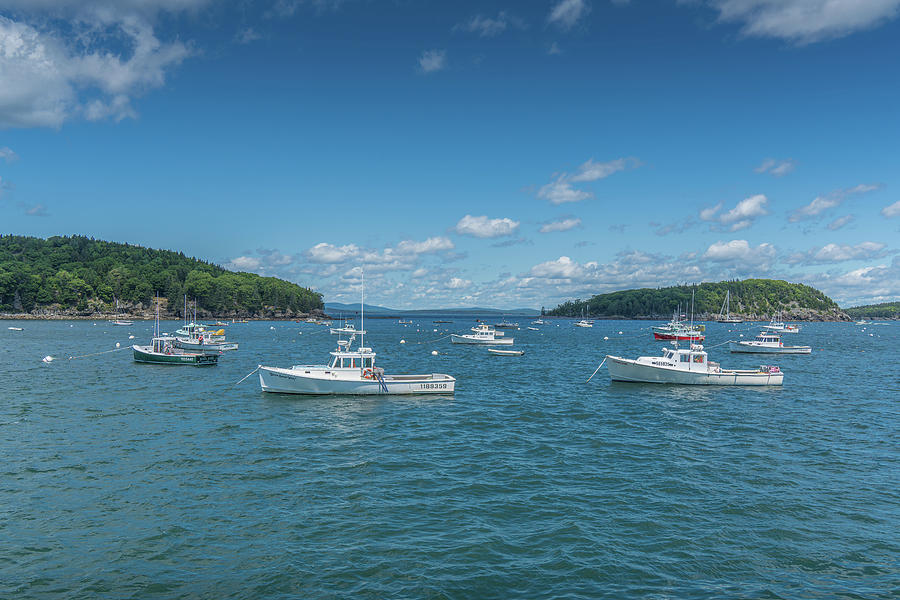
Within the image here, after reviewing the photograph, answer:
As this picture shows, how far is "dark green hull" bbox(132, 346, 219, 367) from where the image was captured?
6494 cm

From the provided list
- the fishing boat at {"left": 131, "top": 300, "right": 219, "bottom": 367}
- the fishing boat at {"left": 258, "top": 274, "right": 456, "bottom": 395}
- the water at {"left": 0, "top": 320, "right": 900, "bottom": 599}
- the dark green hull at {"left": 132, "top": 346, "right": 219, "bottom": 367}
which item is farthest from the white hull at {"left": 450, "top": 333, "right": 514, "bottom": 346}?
the water at {"left": 0, "top": 320, "right": 900, "bottom": 599}

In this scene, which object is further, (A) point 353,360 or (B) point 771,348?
(B) point 771,348

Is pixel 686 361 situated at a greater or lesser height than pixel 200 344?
greater

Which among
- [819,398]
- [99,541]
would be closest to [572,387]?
[819,398]

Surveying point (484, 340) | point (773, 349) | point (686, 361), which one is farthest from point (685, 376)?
point (484, 340)

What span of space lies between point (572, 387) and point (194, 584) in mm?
42723

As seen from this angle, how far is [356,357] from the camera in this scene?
144ft

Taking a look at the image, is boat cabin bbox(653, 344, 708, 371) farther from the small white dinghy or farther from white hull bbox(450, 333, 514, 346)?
white hull bbox(450, 333, 514, 346)

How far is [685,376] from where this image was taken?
171 ft

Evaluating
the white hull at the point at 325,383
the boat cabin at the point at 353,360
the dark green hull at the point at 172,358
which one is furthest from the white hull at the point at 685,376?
the dark green hull at the point at 172,358

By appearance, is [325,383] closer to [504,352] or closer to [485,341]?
[504,352]

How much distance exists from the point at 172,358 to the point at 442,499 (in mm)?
56137

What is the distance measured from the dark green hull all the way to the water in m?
22.4

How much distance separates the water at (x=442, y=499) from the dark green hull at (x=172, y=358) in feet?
73.5
